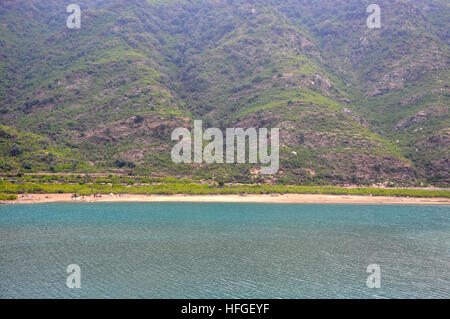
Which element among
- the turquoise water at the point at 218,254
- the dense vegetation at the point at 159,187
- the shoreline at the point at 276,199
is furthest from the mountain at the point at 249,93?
the turquoise water at the point at 218,254

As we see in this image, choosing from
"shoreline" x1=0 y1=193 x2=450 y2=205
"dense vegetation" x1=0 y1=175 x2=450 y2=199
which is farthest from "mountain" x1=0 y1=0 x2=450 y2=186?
"shoreline" x1=0 y1=193 x2=450 y2=205

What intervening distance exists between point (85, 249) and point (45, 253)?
423 cm

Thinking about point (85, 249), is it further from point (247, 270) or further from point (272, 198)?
point (272, 198)

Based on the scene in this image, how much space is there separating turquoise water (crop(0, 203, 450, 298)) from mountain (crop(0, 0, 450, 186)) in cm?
3903

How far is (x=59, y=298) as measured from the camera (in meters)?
28.3

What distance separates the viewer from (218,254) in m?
40.9

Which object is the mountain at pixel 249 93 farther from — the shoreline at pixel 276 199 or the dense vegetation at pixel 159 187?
the shoreline at pixel 276 199

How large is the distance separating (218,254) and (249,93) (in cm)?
11762

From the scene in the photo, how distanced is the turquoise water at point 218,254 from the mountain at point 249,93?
39.0 m

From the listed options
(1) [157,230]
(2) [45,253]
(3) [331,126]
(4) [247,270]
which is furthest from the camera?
(3) [331,126]

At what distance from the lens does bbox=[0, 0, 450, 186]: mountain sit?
108938 mm

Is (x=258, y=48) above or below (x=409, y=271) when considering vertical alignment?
above

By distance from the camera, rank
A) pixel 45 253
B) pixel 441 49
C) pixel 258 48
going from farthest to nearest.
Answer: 1. pixel 258 48
2. pixel 441 49
3. pixel 45 253
